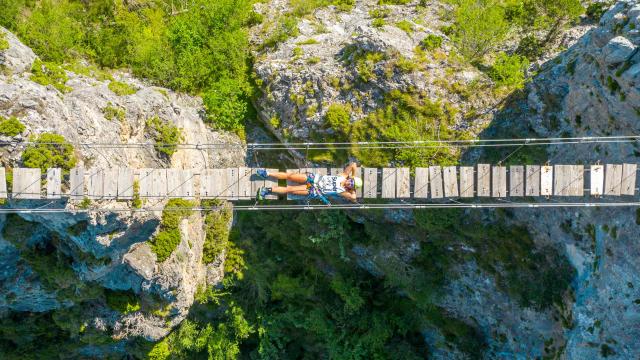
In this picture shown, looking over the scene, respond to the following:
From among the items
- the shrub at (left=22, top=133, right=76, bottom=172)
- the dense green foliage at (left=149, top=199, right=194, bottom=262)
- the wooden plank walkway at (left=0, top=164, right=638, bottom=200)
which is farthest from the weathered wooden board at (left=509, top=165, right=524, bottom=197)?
the shrub at (left=22, top=133, right=76, bottom=172)

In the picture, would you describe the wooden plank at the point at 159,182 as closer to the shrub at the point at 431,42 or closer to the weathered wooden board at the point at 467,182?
the weathered wooden board at the point at 467,182

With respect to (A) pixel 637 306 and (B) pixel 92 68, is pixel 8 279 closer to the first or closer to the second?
(B) pixel 92 68

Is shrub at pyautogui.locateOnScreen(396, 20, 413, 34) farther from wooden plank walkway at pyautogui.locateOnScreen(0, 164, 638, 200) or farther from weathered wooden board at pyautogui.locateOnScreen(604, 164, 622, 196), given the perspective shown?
weathered wooden board at pyautogui.locateOnScreen(604, 164, 622, 196)

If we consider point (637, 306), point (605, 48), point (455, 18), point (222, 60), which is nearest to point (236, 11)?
point (222, 60)

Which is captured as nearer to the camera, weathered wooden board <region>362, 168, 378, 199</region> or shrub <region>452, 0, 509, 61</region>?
weathered wooden board <region>362, 168, 378, 199</region>

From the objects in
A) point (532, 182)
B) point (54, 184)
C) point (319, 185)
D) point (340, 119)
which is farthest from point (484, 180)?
point (54, 184)

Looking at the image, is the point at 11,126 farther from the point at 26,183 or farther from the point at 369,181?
the point at 369,181
